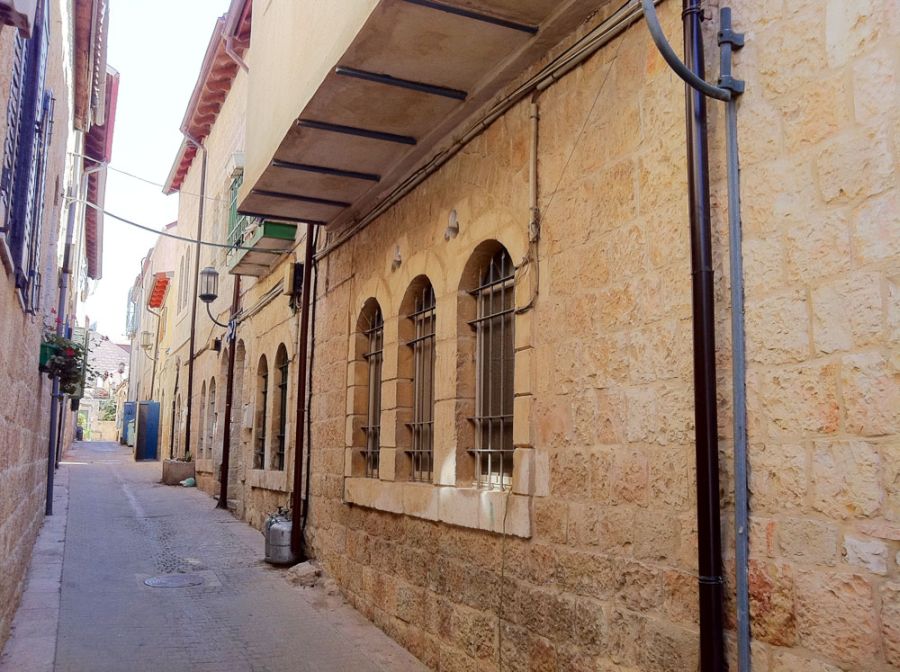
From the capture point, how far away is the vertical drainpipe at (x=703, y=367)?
311 cm

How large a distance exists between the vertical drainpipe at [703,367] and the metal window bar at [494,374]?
1874mm

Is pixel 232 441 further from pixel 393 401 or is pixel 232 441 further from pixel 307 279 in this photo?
pixel 393 401

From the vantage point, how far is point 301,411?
29.6 feet

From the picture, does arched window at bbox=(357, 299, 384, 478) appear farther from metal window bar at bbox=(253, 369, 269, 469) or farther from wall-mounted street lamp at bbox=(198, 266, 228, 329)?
wall-mounted street lamp at bbox=(198, 266, 228, 329)

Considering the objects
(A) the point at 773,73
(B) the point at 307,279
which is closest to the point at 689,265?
(A) the point at 773,73

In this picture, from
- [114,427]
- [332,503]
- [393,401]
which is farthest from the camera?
[114,427]

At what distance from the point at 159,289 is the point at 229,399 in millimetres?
16930

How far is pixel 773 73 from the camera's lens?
317 cm

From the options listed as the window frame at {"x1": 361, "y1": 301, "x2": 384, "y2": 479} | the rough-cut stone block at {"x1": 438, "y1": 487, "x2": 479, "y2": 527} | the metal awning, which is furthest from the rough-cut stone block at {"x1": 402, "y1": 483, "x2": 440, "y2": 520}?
the metal awning

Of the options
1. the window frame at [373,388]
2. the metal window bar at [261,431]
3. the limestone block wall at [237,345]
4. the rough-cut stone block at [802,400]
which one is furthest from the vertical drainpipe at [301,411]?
the rough-cut stone block at [802,400]

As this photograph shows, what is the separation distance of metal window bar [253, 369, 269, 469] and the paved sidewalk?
3.05ft

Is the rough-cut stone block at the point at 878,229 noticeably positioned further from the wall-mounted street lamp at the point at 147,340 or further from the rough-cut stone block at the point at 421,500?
the wall-mounted street lamp at the point at 147,340

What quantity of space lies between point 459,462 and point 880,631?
3.13 m

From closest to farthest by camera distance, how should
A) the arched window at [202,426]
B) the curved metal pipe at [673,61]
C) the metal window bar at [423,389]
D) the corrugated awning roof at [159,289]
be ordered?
the curved metal pipe at [673,61]
the metal window bar at [423,389]
the arched window at [202,426]
the corrugated awning roof at [159,289]
